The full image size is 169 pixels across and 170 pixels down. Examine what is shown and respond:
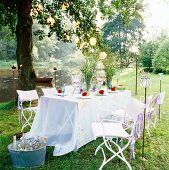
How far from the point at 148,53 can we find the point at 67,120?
80.2ft

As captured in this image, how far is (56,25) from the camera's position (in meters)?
10.6

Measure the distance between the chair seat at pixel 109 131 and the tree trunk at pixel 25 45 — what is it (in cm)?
527

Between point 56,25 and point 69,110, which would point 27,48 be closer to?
point 56,25

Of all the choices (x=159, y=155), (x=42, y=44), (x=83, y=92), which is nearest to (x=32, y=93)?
(x=83, y=92)

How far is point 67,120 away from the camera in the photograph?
4945 mm

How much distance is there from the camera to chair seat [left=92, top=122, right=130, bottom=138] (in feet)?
12.7

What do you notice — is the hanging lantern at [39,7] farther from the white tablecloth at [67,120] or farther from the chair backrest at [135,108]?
the chair backrest at [135,108]

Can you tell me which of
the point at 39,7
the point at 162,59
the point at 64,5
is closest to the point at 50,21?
the point at 39,7

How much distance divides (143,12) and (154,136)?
20.6 feet

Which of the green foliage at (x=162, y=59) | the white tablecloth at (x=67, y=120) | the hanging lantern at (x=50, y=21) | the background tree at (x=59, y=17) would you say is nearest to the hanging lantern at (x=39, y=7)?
the background tree at (x=59, y=17)

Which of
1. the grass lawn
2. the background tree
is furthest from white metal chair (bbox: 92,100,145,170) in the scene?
the background tree

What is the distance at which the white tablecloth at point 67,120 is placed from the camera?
4.71 meters

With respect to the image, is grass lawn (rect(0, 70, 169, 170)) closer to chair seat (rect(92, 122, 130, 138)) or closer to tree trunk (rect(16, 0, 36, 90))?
chair seat (rect(92, 122, 130, 138))

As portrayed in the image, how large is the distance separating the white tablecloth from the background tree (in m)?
4.07
